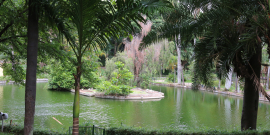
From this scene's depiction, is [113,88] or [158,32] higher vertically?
[158,32]

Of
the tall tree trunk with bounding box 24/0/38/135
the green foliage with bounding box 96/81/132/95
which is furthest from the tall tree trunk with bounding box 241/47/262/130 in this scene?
the green foliage with bounding box 96/81/132/95

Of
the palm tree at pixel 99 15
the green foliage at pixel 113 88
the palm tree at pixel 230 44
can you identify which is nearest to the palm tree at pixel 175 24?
the palm tree at pixel 230 44

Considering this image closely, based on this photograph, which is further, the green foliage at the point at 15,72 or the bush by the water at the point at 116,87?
the bush by the water at the point at 116,87

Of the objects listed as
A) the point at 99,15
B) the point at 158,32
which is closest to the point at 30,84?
the point at 99,15

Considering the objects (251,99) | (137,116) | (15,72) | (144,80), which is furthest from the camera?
(144,80)

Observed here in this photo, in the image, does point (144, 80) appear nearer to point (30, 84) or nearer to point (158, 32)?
point (158, 32)

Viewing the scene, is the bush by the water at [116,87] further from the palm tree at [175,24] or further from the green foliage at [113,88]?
the palm tree at [175,24]

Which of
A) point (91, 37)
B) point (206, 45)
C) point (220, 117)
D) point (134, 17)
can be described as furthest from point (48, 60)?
point (220, 117)

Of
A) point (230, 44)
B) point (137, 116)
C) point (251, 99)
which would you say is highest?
point (230, 44)

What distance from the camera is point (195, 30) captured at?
5574mm

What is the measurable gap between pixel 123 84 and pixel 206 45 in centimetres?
1350

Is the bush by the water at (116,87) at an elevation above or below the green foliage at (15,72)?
below

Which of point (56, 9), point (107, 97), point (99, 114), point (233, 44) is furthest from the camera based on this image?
point (107, 97)

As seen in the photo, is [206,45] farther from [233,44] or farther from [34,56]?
[34,56]
